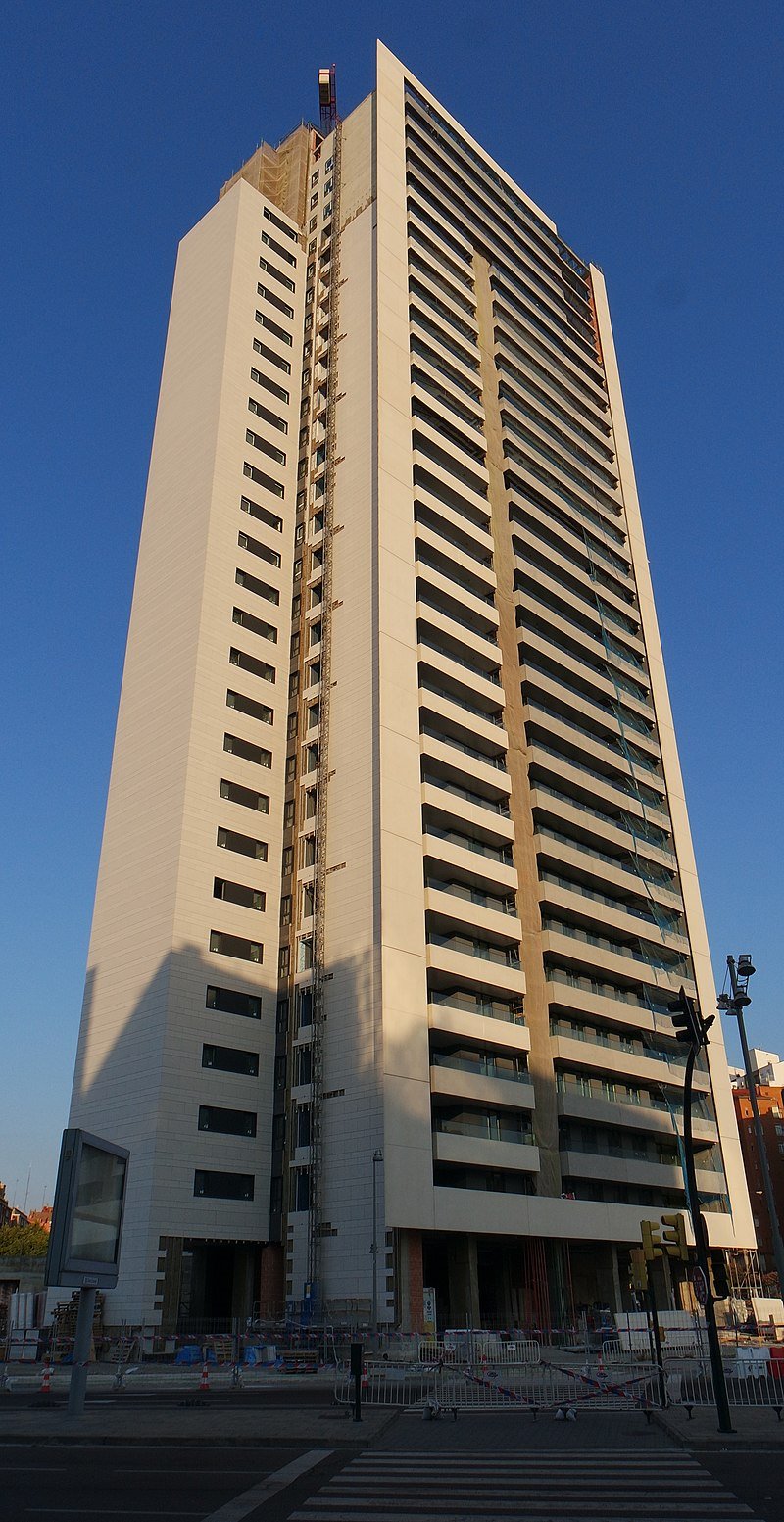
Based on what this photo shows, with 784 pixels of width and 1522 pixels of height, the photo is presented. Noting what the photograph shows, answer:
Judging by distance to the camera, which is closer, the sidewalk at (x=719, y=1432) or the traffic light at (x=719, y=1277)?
the sidewalk at (x=719, y=1432)

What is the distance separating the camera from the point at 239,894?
51125 millimetres

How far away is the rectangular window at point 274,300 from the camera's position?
223 ft

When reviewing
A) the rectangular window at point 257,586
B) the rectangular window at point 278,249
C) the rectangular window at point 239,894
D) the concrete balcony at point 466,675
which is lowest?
the rectangular window at point 239,894

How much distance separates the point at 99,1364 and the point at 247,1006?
16359 millimetres

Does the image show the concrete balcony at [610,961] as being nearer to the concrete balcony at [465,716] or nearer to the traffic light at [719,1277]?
the concrete balcony at [465,716]

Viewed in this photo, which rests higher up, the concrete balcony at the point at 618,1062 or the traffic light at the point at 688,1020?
the concrete balcony at the point at 618,1062

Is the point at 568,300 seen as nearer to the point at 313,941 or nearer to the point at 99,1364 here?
the point at 313,941

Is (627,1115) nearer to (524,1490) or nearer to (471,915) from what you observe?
(471,915)

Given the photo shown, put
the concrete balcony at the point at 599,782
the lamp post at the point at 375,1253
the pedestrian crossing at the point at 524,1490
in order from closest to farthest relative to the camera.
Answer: the pedestrian crossing at the point at 524,1490 → the lamp post at the point at 375,1253 → the concrete balcony at the point at 599,782

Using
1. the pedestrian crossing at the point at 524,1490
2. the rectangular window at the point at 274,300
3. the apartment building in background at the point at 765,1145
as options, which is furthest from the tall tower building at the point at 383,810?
the apartment building in background at the point at 765,1145

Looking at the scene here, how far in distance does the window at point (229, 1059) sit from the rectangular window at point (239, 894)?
22.1 feet

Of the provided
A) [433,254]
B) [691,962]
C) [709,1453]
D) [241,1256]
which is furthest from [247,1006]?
[433,254]

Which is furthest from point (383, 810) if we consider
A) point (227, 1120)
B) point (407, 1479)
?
point (407, 1479)

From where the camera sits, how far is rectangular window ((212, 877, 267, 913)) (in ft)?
165
